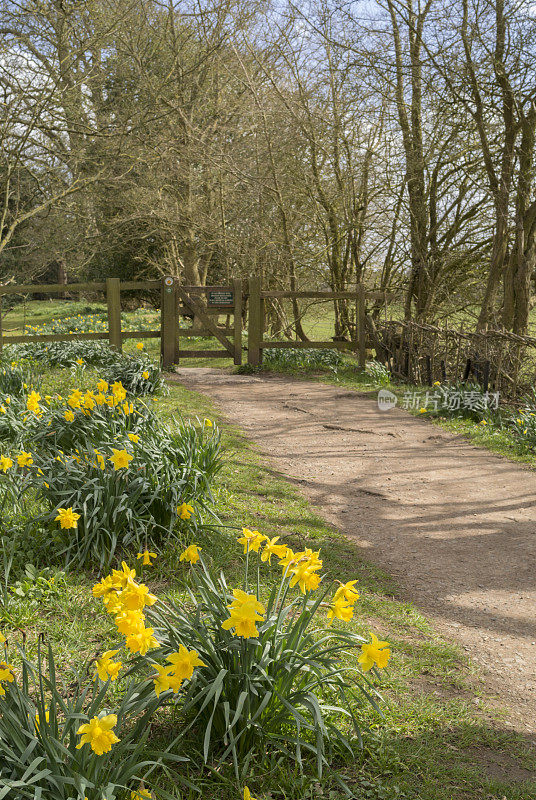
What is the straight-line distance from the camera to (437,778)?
2.22 metres

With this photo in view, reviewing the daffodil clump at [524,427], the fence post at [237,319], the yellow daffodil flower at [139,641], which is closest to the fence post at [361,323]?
the fence post at [237,319]

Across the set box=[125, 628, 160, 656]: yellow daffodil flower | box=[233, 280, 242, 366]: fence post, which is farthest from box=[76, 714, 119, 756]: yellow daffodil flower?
box=[233, 280, 242, 366]: fence post

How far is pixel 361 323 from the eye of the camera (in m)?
11.7

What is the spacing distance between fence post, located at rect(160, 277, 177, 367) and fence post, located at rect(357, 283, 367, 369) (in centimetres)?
321

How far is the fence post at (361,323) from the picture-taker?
11.6 meters

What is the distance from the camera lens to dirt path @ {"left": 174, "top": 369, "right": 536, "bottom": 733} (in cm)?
324

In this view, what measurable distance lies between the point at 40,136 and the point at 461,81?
6154mm

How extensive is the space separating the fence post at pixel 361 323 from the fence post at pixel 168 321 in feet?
10.5

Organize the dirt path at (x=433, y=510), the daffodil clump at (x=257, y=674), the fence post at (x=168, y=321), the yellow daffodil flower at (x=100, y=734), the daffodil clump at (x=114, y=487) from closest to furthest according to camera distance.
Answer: the yellow daffodil flower at (x=100, y=734) → the daffodil clump at (x=257, y=674) → the dirt path at (x=433, y=510) → the daffodil clump at (x=114, y=487) → the fence post at (x=168, y=321)

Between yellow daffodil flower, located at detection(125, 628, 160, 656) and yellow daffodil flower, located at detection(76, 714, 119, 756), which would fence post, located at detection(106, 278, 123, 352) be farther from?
yellow daffodil flower, located at detection(76, 714, 119, 756)

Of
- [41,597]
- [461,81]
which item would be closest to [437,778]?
[41,597]

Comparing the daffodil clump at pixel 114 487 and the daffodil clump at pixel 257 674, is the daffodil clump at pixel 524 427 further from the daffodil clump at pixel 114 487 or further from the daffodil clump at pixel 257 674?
the daffodil clump at pixel 257 674

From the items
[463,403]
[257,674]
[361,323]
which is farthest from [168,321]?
[257,674]

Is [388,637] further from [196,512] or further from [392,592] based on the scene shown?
[196,512]
